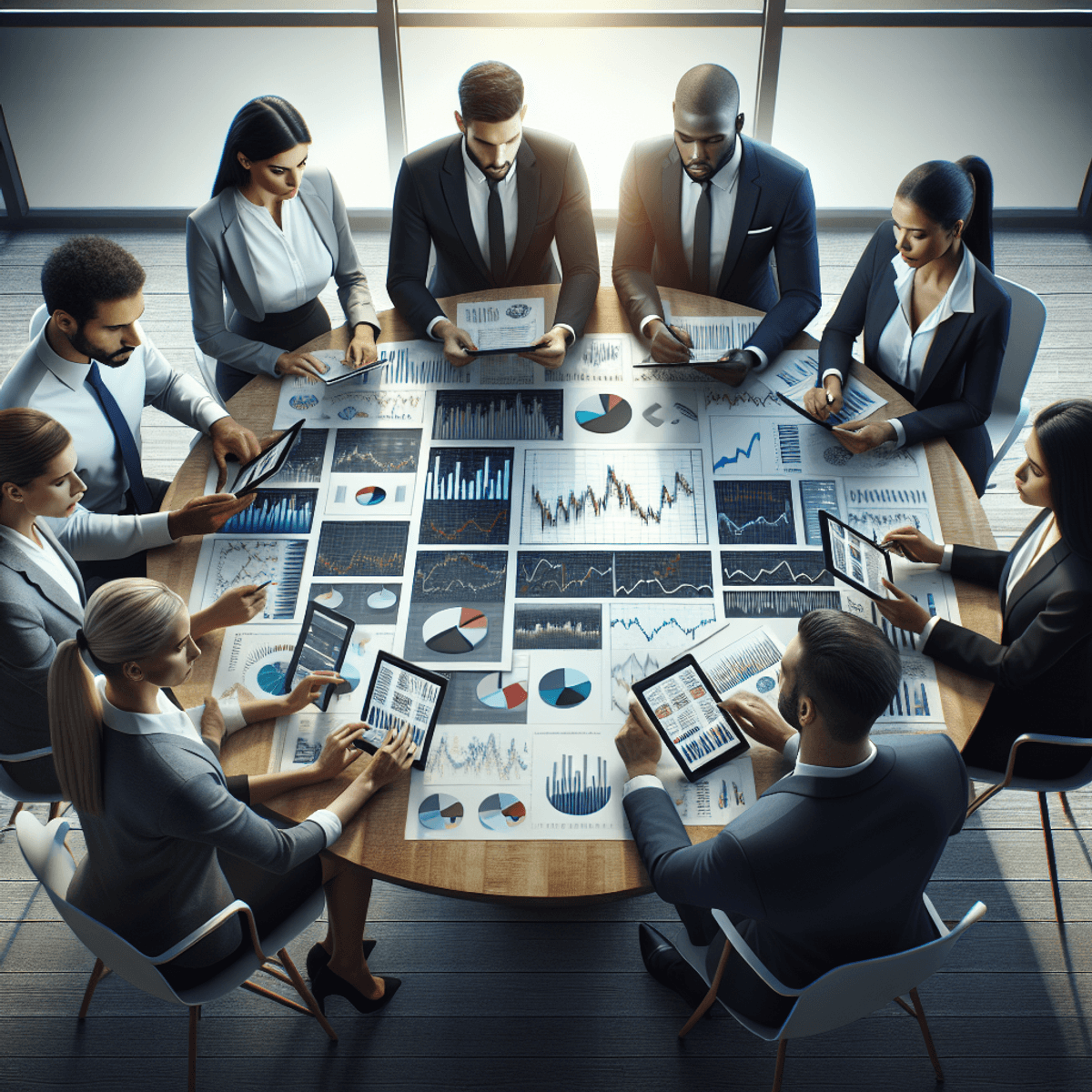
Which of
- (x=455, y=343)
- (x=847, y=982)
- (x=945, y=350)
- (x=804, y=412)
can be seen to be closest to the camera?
(x=847, y=982)

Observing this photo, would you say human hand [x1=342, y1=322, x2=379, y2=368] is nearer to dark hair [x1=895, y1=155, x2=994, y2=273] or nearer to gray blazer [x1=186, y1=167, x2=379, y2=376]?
gray blazer [x1=186, y1=167, x2=379, y2=376]

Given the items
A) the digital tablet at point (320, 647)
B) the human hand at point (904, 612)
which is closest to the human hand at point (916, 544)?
the human hand at point (904, 612)

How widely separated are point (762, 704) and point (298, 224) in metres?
2.43

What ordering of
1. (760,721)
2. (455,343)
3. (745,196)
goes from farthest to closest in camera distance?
(745,196)
(455,343)
(760,721)

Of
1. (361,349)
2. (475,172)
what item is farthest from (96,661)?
(475,172)

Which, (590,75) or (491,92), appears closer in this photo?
(491,92)

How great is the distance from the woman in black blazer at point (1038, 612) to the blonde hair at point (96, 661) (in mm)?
1709

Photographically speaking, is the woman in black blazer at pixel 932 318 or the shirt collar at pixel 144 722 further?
the woman in black blazer at pixel 932 318

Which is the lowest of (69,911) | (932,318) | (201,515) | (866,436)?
(69,911)

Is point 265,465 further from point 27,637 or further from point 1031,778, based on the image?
point 1031,778

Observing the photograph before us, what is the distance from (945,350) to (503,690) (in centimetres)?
182

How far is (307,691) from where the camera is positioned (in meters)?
2.17

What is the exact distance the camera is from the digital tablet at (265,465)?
8.42ft

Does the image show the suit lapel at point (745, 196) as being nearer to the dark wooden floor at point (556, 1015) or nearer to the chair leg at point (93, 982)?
the dark wooden floor at point (556, 1015)
